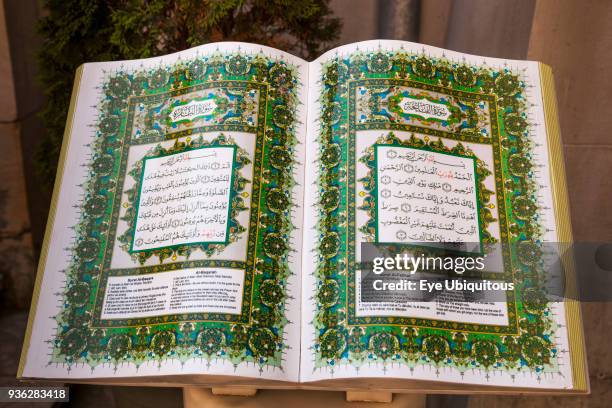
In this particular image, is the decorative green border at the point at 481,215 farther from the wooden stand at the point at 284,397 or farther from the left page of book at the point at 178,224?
the wooden stand at the point at 284,397

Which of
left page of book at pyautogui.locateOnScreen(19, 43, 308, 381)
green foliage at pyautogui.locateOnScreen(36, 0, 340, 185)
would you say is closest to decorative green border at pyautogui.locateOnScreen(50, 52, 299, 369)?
left page of book at pyautogui.locateOnScreen(19, 43, 308, 381)

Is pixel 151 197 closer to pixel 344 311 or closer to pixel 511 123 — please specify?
pixel 344 311

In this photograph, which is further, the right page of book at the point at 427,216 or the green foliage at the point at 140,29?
the green foliage at the point at 140,29

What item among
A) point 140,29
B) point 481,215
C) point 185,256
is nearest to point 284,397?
point 185,256

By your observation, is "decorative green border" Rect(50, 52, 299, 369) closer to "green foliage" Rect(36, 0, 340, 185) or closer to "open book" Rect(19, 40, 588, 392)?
"open book" Rect(19, 40, 588, 392)

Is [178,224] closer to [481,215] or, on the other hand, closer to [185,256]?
[185,256]

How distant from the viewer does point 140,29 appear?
59.6 inches

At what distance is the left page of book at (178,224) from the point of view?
0.87 m

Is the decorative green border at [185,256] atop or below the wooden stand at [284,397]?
atop

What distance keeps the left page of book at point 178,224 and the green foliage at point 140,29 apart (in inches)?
16.8

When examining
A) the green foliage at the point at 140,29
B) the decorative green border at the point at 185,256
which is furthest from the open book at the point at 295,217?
the green foliage at the point at 140,29

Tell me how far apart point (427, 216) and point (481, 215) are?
0.09m

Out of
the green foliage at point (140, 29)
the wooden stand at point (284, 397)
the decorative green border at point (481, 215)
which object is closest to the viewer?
the decorative green border at point (481, 215)

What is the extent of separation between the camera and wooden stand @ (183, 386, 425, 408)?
0.97 m
